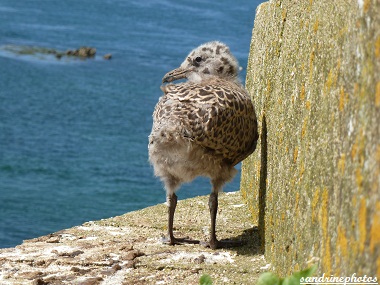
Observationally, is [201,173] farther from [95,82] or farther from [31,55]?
[31,55]

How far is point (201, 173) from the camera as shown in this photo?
6.93 meters

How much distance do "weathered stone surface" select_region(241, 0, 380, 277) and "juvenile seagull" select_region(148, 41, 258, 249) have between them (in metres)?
0.24

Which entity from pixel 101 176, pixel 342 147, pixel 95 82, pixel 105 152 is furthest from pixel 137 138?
pixel 342 147

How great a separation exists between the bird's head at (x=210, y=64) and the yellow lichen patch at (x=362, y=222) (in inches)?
173

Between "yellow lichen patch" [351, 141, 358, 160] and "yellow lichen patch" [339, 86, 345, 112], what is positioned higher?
"yellow lichen patch" [339, 86, 345, 112]

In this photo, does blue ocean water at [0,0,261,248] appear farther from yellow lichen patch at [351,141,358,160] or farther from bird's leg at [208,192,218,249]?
yellow lichen patch at [351,141,358,160]

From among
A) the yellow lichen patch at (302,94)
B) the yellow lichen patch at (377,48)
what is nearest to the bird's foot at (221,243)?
the yellow lichen patch at (302,94)

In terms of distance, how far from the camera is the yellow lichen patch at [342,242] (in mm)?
3539

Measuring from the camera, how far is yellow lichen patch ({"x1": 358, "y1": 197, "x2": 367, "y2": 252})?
3199 millimetres

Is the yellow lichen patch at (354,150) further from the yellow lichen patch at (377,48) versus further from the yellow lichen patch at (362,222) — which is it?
the yellow lichen patch at (377,48)

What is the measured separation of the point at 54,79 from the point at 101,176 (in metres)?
14.5

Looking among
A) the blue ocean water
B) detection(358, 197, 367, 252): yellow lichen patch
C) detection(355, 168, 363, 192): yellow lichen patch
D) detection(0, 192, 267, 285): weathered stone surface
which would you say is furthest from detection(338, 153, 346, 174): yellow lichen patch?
the blue ocean water

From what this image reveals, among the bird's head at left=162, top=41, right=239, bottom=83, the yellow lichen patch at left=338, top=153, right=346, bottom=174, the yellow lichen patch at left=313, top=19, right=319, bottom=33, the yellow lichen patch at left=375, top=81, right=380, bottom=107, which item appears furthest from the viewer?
the bird's head at left=162, top=41, right=239, bottom=83

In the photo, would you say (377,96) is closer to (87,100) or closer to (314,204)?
(314,204)
